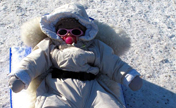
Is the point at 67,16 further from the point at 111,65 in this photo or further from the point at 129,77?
the point at 129,77

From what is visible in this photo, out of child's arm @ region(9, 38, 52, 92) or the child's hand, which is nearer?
child's arm @ region(9, 38, 52, 92)

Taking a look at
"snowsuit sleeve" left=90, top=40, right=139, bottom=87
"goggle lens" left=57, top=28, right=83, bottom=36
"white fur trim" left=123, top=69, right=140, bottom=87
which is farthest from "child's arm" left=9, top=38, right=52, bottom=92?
"white fur trim" left=123, top=69, right=140, bottom=87

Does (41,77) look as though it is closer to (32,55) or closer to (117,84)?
(32,55)

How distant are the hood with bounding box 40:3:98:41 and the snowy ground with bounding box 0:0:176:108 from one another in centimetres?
52

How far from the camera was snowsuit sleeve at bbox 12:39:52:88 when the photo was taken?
1380 mm

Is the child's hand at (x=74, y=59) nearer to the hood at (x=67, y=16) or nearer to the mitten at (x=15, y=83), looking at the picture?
the hood at (x=67, y=16)

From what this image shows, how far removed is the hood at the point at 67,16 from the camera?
1.60m

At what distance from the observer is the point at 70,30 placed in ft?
5.25

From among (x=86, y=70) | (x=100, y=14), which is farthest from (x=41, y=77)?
(x=100, y=14)

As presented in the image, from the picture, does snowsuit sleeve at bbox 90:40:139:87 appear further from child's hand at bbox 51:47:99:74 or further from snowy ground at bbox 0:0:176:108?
snowy ground at bbox 0:0:176:108

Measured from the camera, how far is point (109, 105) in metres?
1.37

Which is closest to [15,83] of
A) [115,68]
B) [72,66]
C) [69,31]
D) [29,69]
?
[29,69]

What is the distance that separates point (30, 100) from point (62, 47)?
1.19 ft

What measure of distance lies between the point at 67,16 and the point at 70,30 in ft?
0.35
